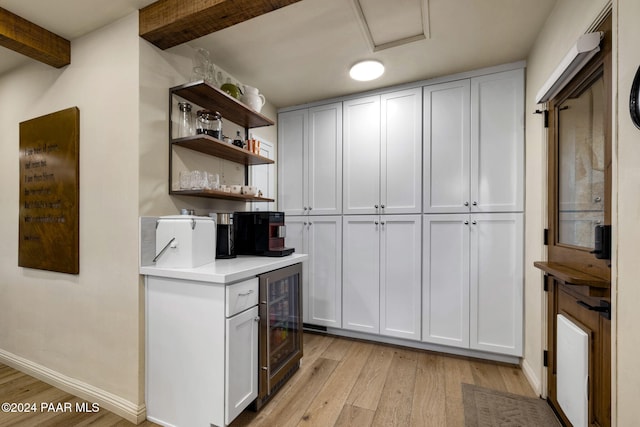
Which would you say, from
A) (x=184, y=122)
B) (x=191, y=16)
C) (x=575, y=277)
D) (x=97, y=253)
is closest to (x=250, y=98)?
(x=184, y=122)

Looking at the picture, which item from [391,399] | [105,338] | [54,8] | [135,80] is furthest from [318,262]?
[54,8]

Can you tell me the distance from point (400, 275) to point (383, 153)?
1122mm

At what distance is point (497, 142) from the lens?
89.5 inches

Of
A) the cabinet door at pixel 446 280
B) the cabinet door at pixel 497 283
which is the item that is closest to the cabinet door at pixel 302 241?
the cabinet door at pixel 446 280

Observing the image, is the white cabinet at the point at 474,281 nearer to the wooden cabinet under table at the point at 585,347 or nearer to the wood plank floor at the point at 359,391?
the wood plank floor at the point at 359,391

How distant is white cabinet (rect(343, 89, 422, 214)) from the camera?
8.35ft

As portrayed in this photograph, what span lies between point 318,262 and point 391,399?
4.42 feet

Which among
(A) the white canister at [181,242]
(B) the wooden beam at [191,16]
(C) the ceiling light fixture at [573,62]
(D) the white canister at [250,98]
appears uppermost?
(B) the wooden beam at [191,16]

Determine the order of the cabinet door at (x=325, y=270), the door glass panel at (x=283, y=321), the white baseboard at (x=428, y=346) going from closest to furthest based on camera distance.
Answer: the door glass panel at (x=283, y=321)
the white baseboard at (x=428, y=346)
the cabinet door at (x=325, y=270)


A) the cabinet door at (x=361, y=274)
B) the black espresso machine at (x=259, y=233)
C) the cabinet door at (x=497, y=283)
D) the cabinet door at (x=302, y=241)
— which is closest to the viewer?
the black espresso machine at (x=259, y=233)

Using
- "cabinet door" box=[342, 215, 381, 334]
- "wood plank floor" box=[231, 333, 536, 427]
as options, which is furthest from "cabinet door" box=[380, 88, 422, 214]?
"wood plank floor" box=[231, 333, 536, 427]

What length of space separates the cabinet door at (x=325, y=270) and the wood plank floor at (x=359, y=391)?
363 millimetres

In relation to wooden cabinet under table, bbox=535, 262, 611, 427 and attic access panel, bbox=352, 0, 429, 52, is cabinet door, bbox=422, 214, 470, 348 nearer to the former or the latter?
wooden cabinet under table, bbox=535, 262, 611, 427

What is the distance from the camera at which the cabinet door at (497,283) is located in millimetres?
2221
